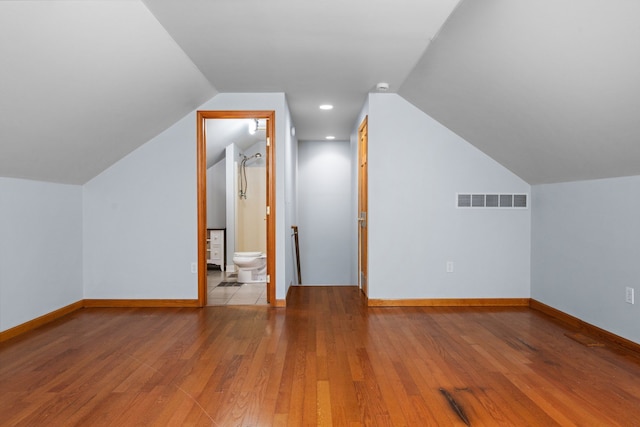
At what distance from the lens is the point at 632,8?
1.97 metres

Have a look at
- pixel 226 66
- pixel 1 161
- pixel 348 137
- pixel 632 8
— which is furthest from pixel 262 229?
pixel 632 8

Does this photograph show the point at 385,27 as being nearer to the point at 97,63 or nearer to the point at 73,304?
the point at 97,63

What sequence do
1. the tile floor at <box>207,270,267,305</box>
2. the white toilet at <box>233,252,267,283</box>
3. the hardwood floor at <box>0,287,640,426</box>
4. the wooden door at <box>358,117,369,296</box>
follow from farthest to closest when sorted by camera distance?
the white toilet at <box>233,252,267,283</box> → the wooden door at <box>358,117,369,296</box> → the tile floor at <box>207,270,267,305</box> → the hardwood floor at <box>0,287,640,426</box>

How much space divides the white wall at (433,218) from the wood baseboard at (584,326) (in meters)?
0.29

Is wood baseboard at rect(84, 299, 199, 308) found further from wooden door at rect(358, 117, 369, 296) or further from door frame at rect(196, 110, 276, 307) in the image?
wooden door at rect(358, 117, 369, 296)

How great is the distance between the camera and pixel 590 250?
12.0 feet

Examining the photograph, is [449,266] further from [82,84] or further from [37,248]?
[37,248]

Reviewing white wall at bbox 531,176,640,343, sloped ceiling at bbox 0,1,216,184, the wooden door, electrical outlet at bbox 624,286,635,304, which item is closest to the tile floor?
the wooden door

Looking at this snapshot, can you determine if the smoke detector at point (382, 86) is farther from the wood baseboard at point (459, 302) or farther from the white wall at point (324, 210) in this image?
the white wall at point (324, 210)

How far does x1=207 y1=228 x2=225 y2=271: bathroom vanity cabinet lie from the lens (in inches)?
288

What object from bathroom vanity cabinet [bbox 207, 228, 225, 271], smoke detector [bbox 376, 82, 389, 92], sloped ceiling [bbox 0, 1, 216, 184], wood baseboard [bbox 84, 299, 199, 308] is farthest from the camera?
bathroom vanity cabinet [bbox 207, 228, 225, 271]

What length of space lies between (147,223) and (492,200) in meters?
3.75

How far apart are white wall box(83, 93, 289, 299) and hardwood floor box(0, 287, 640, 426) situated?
0.52 meters

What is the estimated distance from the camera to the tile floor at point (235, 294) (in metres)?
4.89
